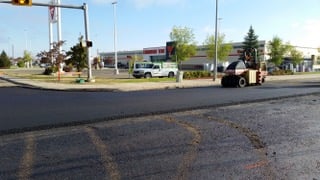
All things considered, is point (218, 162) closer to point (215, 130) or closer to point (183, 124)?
point (215, 130)

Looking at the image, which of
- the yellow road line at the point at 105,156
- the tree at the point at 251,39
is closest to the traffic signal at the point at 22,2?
the yellow road line at the point at 105,156

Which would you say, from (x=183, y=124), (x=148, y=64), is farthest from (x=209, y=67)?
(x=183, y=124)

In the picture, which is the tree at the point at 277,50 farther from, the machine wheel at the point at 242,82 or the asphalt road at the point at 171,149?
the asphalt road at the point at 171,149

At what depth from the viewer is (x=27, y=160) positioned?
283 inches

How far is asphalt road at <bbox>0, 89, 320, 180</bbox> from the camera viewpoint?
6363 mm

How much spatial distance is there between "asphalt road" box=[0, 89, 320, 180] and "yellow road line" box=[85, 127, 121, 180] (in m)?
0.01

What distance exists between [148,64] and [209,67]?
1472 inches

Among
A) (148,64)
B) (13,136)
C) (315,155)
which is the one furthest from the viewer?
(148,64)

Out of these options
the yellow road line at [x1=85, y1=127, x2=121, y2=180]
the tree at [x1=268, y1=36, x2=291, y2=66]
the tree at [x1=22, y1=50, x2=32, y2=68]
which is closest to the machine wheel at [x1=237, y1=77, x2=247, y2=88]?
the yellow road line at [x1=85, y1=127, x2=121, y2=180]

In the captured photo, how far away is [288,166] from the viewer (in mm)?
6742

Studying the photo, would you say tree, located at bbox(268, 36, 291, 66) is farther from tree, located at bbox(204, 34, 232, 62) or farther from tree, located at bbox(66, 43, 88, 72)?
tree, located at bbox(66, 43, 88, 72)

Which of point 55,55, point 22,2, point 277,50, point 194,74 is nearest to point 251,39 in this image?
point 277,50

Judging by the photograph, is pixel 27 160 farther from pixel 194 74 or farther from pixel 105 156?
pixel 194 74

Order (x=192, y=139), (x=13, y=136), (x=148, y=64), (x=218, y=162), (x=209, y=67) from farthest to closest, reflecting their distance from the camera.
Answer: (x=209, y=67) → (x=148, y=64) → (x=13, y=136) → (x=192, y=139) → (x=218, y=162)
